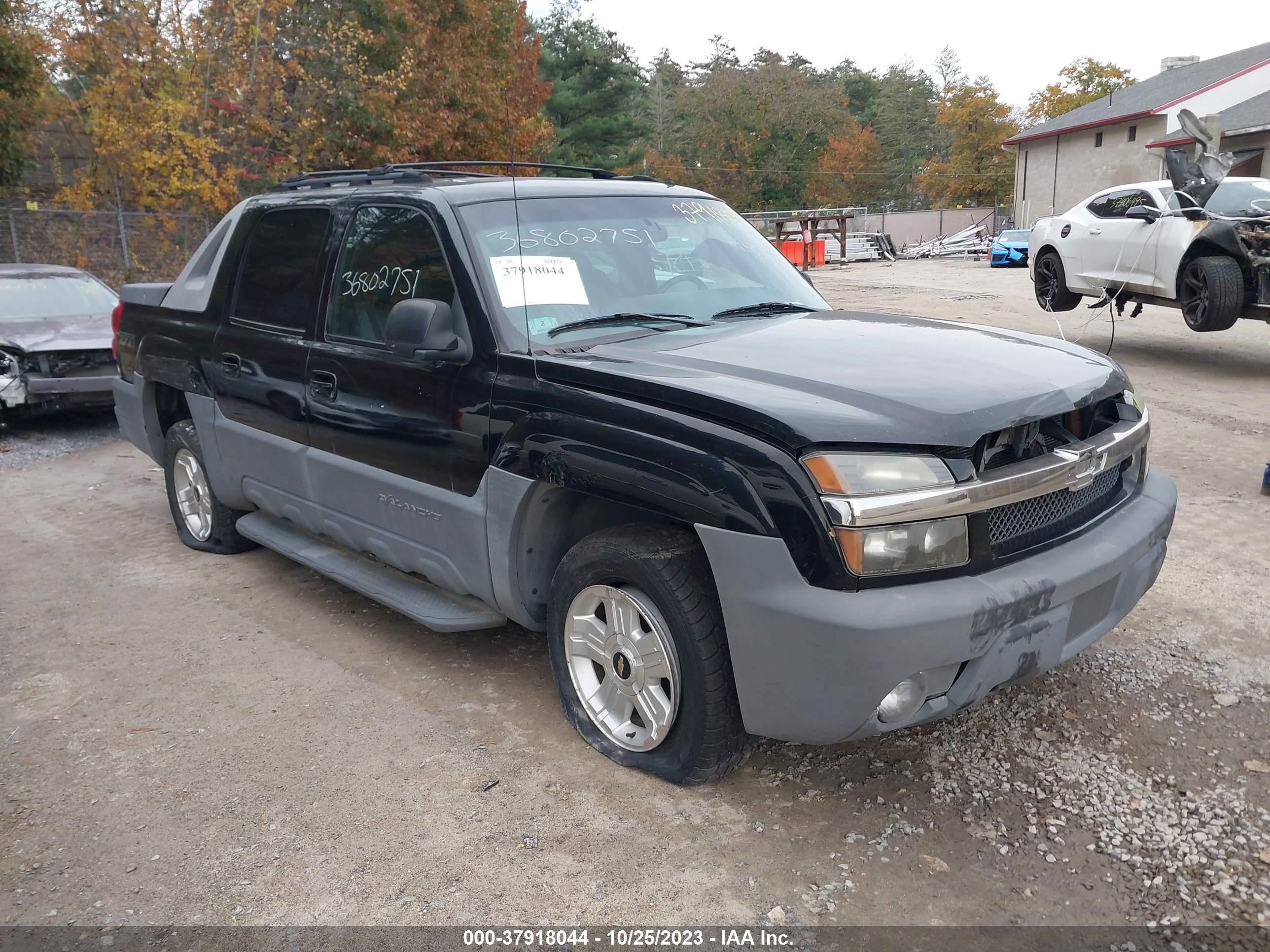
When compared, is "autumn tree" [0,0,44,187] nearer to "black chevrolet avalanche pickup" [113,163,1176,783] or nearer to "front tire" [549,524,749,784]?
"black chevrolet avalanche pickup" [113,163,1176,783]

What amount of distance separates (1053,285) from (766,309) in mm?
9712

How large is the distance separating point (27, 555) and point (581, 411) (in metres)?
4.42

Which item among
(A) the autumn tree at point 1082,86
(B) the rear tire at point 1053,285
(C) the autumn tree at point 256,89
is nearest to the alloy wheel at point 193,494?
(B) the rear tire at point 1053,285

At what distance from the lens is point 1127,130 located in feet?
134

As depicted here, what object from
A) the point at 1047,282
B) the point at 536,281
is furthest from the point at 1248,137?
the point at 536,281

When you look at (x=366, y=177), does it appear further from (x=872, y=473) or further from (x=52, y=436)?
(x=52, y=436)

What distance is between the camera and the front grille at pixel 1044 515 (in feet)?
9.45

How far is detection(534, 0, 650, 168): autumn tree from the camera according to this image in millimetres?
45344

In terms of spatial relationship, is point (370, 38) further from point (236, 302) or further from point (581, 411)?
point (581, 411)

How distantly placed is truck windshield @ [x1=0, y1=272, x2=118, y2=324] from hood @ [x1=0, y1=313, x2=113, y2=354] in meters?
0.15

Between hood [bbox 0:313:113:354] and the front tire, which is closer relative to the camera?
the front tire

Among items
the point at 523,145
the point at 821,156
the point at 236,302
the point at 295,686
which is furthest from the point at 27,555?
the point at 821,156

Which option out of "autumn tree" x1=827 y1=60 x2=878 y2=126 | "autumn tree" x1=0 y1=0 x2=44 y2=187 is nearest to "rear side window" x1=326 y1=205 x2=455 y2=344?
"autumn tree" x1=0 y1=0 x2=44 y2=187

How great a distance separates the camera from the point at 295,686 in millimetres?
4090
